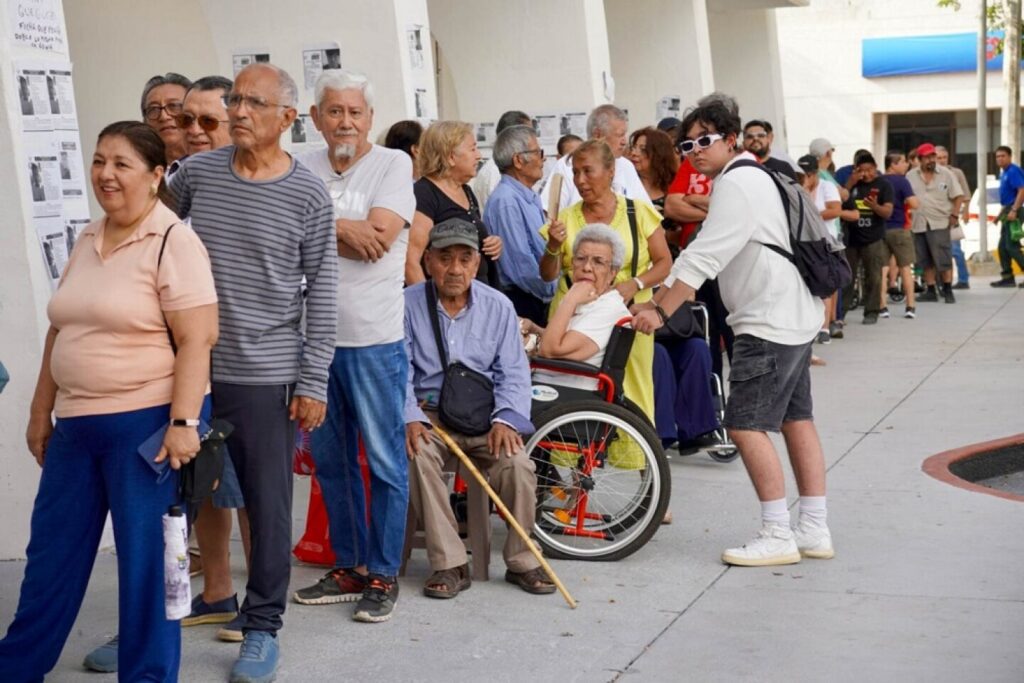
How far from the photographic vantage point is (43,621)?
466 centimetres

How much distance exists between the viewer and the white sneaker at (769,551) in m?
6.61

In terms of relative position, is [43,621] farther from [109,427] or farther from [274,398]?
[274,398]

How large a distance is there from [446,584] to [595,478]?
0.98 meters

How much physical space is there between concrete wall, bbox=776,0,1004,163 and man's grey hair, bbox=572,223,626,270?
102 feet

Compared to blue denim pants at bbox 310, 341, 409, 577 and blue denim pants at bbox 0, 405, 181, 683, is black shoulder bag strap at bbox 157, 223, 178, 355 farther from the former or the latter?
blue denim pants at bbox 310, 341, 409, 577

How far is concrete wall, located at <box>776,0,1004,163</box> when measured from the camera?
36.4m

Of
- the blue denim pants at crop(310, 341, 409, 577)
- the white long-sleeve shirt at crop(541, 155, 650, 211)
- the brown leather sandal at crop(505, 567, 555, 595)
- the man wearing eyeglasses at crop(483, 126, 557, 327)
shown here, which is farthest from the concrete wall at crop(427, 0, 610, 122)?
the blue denim pants at crop(310, 341, 409, 577)

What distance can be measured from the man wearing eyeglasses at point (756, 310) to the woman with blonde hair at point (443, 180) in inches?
41.6

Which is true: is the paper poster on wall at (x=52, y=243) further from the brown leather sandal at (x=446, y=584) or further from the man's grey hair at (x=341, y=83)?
the brown leather sandal at (x=446, y=584)

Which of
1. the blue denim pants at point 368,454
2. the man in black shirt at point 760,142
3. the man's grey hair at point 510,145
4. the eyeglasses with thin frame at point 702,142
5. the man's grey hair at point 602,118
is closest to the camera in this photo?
the blue denim pants at point 368,454

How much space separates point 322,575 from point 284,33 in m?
4.33

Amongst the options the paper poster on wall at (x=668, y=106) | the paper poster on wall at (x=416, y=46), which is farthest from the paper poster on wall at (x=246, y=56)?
the paper poster on wall at (x=668, y=106)

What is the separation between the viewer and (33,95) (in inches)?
260

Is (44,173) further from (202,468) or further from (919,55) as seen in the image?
(919,55)
